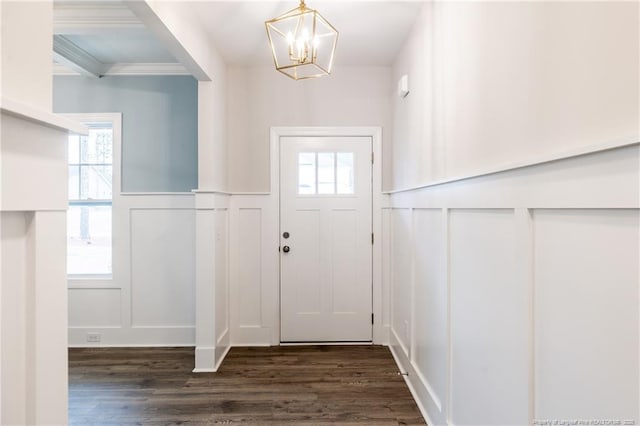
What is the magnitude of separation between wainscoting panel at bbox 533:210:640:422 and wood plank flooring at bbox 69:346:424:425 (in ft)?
4.18

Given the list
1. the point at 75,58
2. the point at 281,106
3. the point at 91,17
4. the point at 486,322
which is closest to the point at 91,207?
the point at 75,58

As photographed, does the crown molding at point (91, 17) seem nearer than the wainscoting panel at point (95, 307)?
Yes

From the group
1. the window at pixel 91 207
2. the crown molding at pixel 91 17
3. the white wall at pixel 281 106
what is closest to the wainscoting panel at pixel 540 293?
the white wall at pixel 281 106

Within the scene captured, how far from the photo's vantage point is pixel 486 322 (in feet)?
4.20

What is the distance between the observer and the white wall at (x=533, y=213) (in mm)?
739

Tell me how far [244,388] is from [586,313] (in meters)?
2.14

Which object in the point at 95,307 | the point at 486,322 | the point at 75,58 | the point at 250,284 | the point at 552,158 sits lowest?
the point at 95,307

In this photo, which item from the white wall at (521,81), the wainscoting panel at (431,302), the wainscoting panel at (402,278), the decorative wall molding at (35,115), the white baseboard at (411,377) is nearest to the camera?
the decorative wall molding at (35,115)

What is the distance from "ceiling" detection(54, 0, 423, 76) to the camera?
211 centimetres

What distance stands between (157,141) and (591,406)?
3283mm

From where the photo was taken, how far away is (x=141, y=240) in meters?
2.98

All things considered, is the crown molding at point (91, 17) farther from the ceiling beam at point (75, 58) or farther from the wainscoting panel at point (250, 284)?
the wainscoting panel at point (250, 284)

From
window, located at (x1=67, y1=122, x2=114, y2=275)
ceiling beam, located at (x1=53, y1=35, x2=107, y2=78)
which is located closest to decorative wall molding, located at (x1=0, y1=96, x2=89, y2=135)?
ceiling beam, located at (x1=53, y1=35, x2=107, y2=78)

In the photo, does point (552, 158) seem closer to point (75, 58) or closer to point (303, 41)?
point (303, 41)
